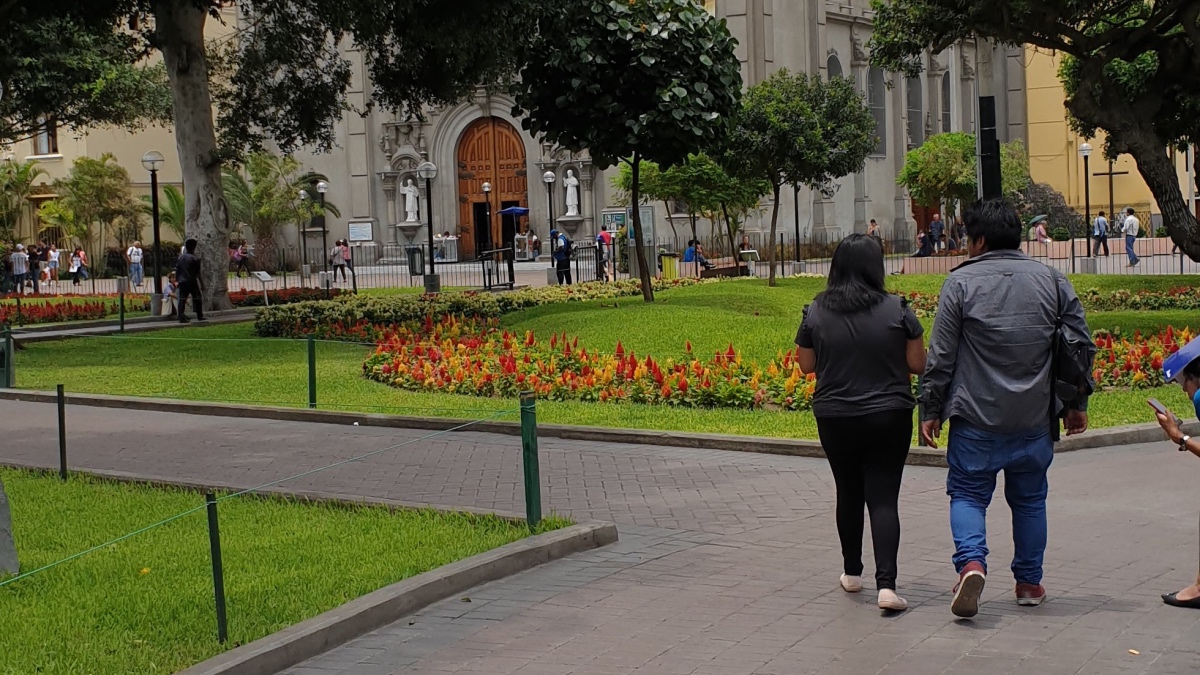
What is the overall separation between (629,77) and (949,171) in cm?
3243

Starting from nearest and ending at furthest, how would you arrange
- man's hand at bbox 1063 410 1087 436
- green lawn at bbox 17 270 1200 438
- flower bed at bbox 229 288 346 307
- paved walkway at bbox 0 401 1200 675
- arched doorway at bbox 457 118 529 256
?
1. paved walkway at bbox 0 401 1200 675
2. man's hand at bbox 1063 410 1087 436
3. green lawn at bbox 17 270 1200 438
4. flower bed at bbox 229 288 346 307
5. arched doorway at bbox 457 118 529 256

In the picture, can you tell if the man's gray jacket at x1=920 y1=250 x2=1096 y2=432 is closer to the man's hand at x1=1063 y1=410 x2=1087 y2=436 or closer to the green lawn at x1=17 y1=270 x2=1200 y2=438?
the man's hand at x1=1063 y1=410 x2=1087 y2=436

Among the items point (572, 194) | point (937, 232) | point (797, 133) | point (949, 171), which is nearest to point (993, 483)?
point (797, 133)

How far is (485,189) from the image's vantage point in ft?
168

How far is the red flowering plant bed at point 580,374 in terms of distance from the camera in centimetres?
1306

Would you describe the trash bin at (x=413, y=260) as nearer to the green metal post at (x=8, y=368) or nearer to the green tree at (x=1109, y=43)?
the green tree at (x=1109, y=43)

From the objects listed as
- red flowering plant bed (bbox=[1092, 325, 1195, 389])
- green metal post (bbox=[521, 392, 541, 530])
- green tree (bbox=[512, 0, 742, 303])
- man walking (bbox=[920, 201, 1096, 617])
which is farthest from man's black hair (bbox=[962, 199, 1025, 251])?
green tree (bbox=[512, 0, 742, 303])

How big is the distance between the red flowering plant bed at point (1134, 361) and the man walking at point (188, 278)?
53.6ft

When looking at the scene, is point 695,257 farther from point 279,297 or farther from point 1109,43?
point 1109,43

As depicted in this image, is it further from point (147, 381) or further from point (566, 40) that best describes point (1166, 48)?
point (147, 381)

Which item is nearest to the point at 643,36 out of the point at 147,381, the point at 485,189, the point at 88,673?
the point at 147,381

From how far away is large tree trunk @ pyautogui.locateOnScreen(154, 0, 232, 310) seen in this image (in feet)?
82.9

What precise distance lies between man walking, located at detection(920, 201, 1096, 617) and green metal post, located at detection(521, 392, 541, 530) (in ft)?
7.51

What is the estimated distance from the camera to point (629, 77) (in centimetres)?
2095
